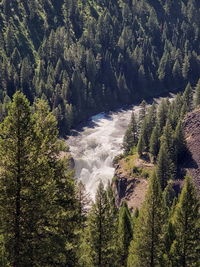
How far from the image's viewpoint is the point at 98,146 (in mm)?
134625

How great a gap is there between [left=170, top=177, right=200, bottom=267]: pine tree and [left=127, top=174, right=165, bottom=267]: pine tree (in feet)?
6.12

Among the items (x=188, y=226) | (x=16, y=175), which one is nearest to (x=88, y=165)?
(x=188, y=226)

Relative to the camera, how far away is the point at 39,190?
74.6 ft

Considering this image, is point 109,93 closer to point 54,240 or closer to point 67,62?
point 67,62

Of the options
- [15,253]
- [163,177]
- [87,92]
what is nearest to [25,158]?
[15,253]

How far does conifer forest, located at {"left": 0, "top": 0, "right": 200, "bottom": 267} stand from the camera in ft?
74.7

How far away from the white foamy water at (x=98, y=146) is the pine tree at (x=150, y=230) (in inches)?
2230

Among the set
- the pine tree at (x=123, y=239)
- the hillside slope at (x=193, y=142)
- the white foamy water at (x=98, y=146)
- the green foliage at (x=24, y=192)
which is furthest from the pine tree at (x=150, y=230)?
the white foamy water at (x=98, y=146)

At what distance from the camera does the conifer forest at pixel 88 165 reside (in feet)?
74.7

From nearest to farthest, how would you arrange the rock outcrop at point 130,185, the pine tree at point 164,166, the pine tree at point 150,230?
the pine tree at point 150,230, the pine tree at point 164,166, the rock outcrop at point 130,185

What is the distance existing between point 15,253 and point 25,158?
5.85m

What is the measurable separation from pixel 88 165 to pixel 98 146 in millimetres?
14869

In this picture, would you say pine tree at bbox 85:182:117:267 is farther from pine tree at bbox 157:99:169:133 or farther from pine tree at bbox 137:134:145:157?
pine tree at bbox 157:99:169:133

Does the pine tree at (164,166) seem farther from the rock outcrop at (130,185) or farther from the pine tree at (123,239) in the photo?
the pine tree at (123,239)
